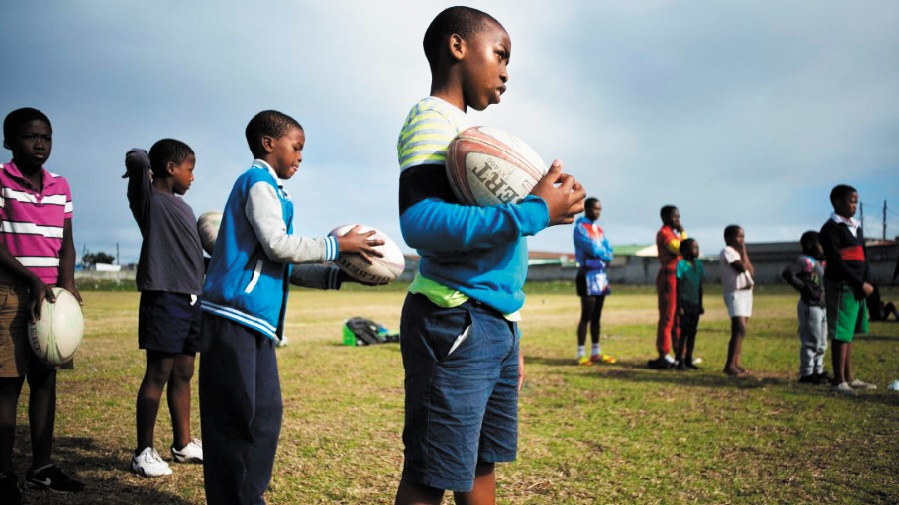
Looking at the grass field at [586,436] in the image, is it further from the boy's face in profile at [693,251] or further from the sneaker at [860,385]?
the boy's face in profile at [693,251]

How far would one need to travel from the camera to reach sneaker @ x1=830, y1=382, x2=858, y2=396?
7.01 meters

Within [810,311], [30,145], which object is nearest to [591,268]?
[810,311]

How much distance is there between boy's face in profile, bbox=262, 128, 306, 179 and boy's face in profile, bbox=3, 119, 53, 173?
5.63 feet

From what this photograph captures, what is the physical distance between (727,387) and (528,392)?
7.88ft

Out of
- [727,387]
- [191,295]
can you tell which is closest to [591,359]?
[727,387]

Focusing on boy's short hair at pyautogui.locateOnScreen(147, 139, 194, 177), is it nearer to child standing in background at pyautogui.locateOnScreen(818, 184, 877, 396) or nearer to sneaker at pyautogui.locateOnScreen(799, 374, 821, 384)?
child standing in background at pyautogui.locateOnScreen(818, 184, 877, 396)

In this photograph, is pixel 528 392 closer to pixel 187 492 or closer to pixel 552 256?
pixel 187 492

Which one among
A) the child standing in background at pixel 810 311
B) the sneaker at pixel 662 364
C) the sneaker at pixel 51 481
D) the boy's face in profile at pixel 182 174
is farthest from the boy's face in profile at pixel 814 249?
the sneaker at pixel 51 481

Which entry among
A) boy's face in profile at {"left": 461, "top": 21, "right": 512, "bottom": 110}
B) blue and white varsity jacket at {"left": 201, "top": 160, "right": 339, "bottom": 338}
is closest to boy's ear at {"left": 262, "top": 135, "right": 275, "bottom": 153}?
blue and white varsity jacket at {"left": 201, "top": 160, "right": 339, "bottom": 338}

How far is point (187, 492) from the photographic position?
3.92m

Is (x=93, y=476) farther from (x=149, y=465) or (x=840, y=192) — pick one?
(x=840, y=192)

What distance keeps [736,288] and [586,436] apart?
457 centimetres

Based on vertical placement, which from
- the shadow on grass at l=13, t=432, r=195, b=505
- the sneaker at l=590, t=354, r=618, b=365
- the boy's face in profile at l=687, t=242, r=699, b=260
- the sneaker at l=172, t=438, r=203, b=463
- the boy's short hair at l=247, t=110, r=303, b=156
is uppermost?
the boy's short hair at l=247, t=110, r=303, b=156

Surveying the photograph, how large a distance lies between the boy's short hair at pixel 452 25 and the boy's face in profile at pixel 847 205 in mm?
6438
